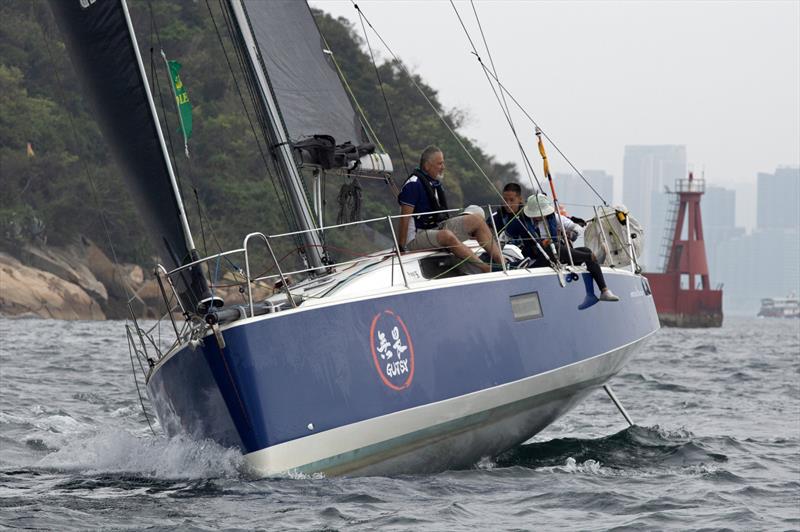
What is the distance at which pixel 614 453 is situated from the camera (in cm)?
955

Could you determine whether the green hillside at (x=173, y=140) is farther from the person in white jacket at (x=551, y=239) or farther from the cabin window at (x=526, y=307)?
the cabin window at (x=526, y=307)

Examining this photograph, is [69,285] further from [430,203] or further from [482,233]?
[482,233]

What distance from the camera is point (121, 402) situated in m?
13.6

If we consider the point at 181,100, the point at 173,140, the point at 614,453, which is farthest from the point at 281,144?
the point at 173,140

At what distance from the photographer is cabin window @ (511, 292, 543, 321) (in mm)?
8234

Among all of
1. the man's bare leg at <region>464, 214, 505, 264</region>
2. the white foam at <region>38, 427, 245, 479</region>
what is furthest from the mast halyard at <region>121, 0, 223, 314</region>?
the man's bare leg at <region>464, 214, 505, 264</region>

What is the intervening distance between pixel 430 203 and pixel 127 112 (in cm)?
213

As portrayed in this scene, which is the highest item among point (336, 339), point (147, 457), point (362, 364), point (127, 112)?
point (127, 112)

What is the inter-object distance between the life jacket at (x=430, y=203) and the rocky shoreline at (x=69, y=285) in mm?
32513

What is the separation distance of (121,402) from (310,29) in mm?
5049

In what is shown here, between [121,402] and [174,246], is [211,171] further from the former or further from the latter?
[174,246]

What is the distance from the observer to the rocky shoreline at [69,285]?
138 feet

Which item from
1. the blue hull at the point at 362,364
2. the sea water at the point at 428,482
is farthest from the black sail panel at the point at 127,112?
the sea water at the point at 428,482

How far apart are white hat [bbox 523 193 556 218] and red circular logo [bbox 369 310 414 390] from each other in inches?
82.3
